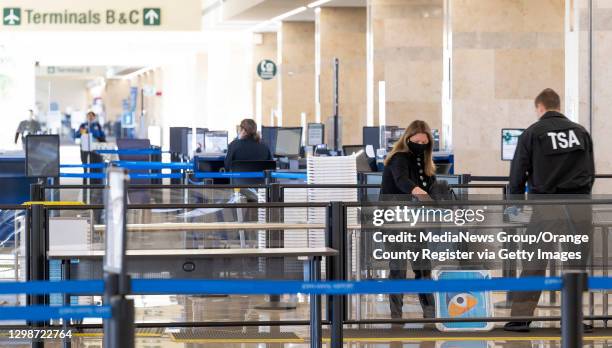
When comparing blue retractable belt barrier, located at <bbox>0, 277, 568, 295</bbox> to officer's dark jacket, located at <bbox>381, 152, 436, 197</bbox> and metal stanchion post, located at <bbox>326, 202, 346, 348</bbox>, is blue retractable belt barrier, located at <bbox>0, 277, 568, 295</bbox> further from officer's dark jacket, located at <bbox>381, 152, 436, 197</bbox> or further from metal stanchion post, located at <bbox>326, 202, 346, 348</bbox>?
officer's dark jacket, located at <bbox>381, 152, 436, 197</bbox>

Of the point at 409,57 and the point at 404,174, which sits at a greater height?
the point at 409,57

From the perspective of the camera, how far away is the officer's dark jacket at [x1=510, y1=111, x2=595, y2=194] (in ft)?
30.5

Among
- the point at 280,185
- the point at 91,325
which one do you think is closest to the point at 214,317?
the point at 91,325

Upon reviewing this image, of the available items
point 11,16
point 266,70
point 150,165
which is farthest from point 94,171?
point 266,70

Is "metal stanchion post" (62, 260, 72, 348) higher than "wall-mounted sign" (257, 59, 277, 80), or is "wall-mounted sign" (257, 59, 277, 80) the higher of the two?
"wall-mounted sign" (257, 59, 277, 80)

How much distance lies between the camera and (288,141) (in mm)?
21797

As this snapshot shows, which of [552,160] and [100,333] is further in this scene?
[552,160]

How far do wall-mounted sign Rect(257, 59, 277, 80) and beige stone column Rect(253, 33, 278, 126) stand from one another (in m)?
3.54

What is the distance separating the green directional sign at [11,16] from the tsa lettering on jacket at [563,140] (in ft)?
77.7

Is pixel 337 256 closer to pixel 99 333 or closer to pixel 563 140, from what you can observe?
pixel 99 333

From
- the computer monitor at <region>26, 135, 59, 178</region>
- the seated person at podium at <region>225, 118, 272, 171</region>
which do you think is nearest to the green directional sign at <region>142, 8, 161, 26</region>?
the seated person at podium at <region>225, 118, 272, 171</region>

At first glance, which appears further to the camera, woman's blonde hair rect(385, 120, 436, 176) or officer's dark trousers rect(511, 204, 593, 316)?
woman's blonde hair rect(385, 120, 436, 176)

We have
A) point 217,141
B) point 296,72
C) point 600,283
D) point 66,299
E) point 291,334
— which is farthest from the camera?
point 296,72

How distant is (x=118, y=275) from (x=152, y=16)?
88.0 feet
